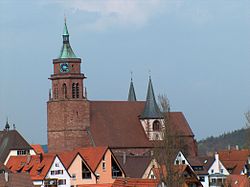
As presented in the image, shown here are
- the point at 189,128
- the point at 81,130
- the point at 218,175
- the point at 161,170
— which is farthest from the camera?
the point at 189,128

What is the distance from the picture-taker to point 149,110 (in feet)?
420

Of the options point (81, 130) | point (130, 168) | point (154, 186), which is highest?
point (81, 130)

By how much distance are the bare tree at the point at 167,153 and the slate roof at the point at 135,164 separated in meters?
16.1

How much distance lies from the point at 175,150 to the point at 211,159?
3889 centimetres

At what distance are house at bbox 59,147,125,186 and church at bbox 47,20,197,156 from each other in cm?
2075

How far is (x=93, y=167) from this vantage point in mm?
97562

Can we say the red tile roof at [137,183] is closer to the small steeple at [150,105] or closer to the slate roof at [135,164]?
the slate roof at [135,164]

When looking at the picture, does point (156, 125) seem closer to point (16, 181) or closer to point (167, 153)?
point (16, 181)

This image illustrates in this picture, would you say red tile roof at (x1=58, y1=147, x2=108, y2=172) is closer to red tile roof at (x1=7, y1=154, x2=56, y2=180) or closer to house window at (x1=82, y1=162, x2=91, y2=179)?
house window at (x1=82, y1=162, x2=91, y2=179)

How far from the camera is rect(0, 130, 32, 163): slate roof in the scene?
119700mm

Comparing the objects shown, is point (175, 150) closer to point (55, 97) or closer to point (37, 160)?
point (37, 160)

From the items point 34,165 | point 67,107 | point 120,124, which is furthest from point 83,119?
point 34,165

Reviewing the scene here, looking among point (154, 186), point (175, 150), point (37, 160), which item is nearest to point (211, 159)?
point (37, 160)

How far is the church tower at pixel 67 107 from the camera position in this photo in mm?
121188
